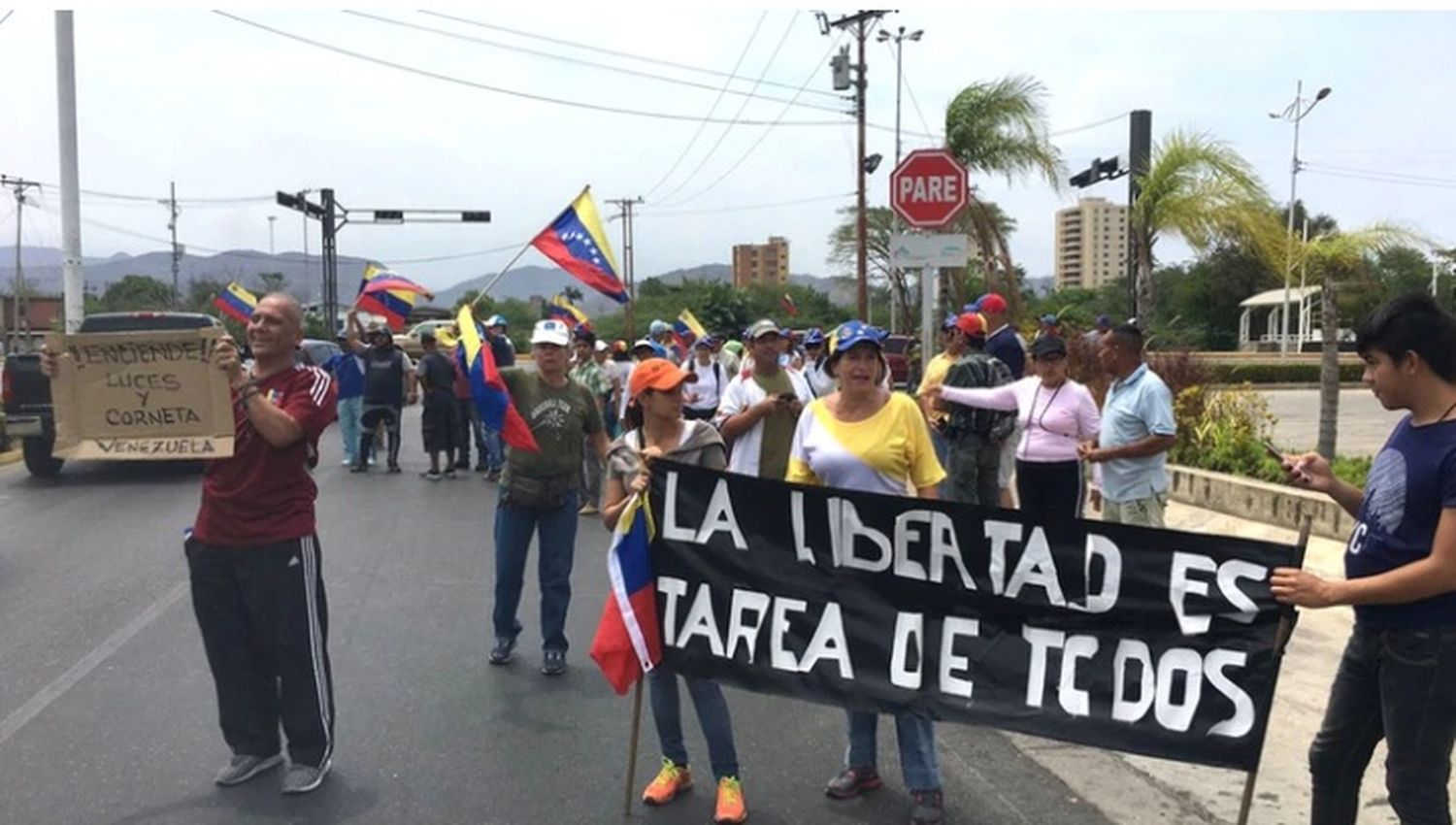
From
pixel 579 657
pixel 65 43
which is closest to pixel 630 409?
pixel 579 657

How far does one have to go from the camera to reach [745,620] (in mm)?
4129

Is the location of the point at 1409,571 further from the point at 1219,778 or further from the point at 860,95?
the point at 860,95

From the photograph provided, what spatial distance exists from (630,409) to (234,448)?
1490 millimetres

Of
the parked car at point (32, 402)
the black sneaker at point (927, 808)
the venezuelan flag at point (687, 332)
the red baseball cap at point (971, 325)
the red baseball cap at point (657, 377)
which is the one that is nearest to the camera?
the black sneaker at point (927, 808)

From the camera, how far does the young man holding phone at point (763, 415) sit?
6.19m

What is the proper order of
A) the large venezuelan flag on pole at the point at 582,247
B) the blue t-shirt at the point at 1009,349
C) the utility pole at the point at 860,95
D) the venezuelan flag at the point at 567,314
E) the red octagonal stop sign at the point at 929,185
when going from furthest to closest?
the utility pole at the point at 860,95 → the venezuelan flag at the point at 567,314 → the red octagonal stop sign at the point at 929,185 → the blue t-shirt at the point at 1009,349 → the large venezuelan flag on pole at the point at 582,247

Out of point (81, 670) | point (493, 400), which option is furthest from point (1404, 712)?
point (81, 670)

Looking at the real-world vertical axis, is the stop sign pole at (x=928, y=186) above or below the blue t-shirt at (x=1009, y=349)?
above

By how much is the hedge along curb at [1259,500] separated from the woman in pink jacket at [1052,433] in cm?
231

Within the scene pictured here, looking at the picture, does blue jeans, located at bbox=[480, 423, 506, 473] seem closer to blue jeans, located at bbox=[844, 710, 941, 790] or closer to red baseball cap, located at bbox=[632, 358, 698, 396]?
red baseball cap, located at bbox=[632, 358, 698, 396]

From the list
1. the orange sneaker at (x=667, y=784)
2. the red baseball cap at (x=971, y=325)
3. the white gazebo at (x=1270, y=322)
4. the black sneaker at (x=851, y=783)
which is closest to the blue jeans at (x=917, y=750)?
the black sneaker at (x=851, y=783)

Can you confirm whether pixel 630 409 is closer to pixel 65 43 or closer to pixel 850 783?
pixel 850 783

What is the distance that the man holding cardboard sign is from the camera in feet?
13.8

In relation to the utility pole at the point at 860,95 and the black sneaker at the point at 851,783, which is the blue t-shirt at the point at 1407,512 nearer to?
the black sneaker at the point at 851,783
